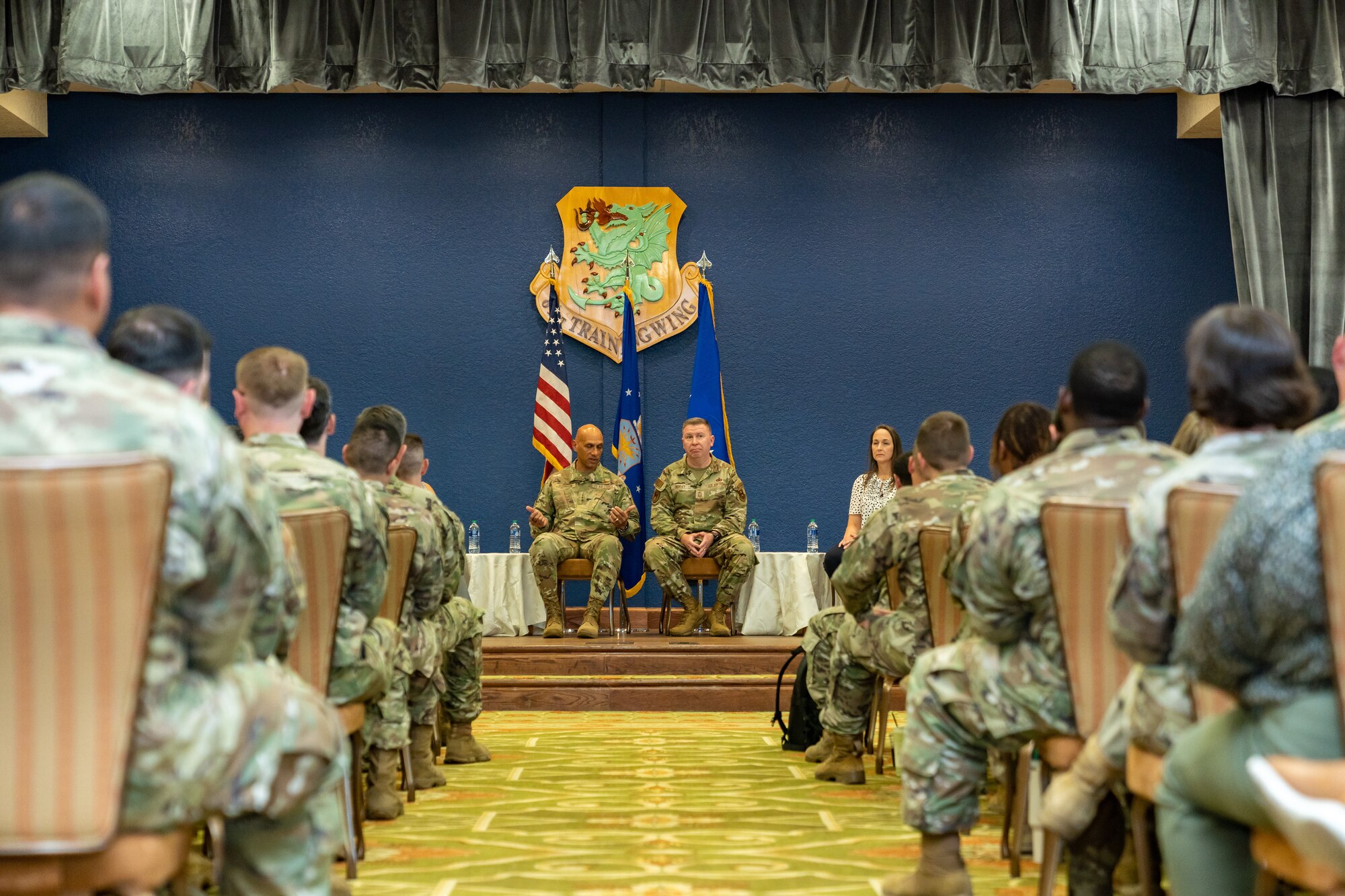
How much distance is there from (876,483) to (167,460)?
683 centimetres

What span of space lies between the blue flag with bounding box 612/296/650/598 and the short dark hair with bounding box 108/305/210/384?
6.51 meters

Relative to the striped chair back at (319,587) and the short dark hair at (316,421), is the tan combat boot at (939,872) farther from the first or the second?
the short dark hair at (316,421)

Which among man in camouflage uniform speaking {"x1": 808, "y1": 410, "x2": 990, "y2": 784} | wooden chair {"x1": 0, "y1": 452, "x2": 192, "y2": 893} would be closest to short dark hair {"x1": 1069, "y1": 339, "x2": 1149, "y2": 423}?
man in camouflage uniform speaking {"x1": 808, "y1": 410, "x2": 990, "y2": 784}

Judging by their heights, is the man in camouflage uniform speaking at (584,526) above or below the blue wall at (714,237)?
below

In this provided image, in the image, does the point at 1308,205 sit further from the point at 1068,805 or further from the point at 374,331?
the point at 1068,805

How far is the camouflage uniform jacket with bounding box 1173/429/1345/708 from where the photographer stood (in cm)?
163

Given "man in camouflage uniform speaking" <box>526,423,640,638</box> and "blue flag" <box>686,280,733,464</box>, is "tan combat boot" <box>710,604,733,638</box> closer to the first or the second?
"man in camouflage uniform speaking" <box>526,423,640,638</box>

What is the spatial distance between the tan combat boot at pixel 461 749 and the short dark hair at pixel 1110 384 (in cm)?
313

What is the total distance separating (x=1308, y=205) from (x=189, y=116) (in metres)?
7.45

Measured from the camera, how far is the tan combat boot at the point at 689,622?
320 inches

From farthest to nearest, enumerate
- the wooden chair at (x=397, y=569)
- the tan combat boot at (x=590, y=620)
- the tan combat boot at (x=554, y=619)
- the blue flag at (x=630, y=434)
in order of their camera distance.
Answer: the blue flag at (x=630, y=434), the tan combat boot at (x=554, y=619), the tan combat boot at (x=590, y=620), the wooden chair at (x=397, y=569)

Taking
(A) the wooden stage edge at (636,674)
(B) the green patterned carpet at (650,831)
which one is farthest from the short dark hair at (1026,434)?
(A) the wooden stage edge at (636,674)

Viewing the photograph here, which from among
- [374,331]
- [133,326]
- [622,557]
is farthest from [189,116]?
[133,326]

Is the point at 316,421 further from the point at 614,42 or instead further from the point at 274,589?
the point at 614,42
